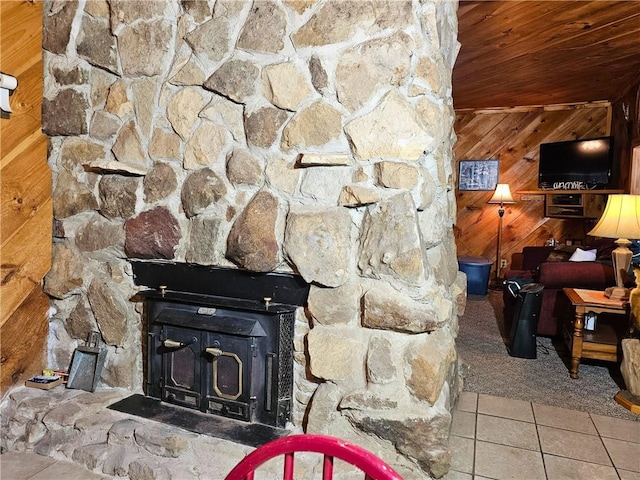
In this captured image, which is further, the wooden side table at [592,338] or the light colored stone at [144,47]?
the wooden side table at [592,338]

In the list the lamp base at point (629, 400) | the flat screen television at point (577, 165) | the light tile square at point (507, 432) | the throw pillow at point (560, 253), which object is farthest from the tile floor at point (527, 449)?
the flat screen television at point (577, 165)

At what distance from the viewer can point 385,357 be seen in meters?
1.72

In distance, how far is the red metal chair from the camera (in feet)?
2.28

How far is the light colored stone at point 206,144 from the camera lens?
1.94 meters

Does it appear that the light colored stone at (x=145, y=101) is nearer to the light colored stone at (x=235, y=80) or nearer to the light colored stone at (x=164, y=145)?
the light colored stone at (x=164, y=145)

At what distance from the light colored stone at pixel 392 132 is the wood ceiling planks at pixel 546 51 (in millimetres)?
1501

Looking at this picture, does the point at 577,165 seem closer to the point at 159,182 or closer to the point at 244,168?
the point at 244,168

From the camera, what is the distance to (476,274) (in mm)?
5246

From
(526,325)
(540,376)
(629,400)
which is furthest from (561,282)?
(629,400)

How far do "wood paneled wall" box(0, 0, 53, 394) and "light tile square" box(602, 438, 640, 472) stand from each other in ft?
9.06

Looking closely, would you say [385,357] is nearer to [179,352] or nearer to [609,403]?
[179,352]

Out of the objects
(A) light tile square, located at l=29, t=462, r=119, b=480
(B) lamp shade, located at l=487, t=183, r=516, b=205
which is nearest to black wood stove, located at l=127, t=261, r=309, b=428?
(A) light tile square, located at l=29, t=462, r=119, b=480

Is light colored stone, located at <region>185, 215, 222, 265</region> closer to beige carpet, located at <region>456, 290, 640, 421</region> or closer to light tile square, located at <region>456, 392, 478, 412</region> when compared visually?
light tile square, located at <region>456, 392, 478, 412</region>

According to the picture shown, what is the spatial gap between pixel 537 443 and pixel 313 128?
1683 millimetres
